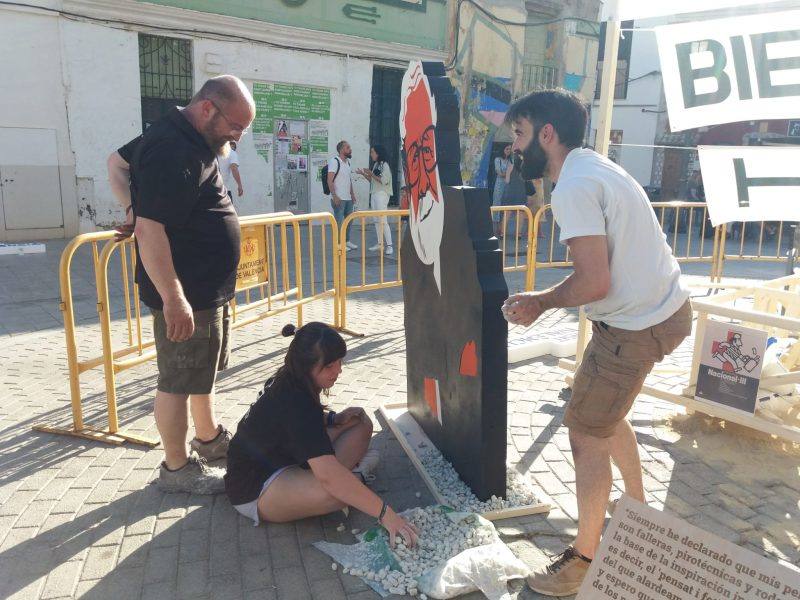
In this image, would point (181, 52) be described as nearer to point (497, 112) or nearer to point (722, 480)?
point (497, 112)

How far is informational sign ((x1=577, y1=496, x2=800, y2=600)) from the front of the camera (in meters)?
1.65

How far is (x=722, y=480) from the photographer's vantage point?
3498 millimetres

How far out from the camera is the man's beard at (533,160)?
2.50 m

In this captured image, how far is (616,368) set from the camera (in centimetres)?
247

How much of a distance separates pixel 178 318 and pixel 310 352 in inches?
23.5

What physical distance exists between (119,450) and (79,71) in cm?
950

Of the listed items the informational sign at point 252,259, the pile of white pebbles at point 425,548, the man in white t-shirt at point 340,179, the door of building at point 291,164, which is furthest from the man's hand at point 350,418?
the door of building at point 291,164

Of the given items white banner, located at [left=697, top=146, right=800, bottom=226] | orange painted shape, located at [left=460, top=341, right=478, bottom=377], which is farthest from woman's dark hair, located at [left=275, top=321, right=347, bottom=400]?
white banner, located at [left=697, top=146, right=800, bottom=226]

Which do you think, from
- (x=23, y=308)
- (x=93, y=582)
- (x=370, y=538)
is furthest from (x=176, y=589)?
(x=23, y=308)

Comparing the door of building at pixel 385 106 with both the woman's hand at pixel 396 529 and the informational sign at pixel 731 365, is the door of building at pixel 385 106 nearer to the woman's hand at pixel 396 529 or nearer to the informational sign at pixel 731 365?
the informational sign at pixel 731 365

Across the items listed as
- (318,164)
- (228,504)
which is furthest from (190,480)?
(318,164)

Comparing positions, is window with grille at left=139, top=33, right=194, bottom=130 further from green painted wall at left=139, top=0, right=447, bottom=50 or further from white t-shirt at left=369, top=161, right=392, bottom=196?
white t-shirt at left=369, top=161, right=392, bottom=196

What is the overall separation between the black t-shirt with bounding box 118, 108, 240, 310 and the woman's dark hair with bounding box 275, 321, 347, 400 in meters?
0.59

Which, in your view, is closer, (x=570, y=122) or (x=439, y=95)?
(x=570, y=122)
